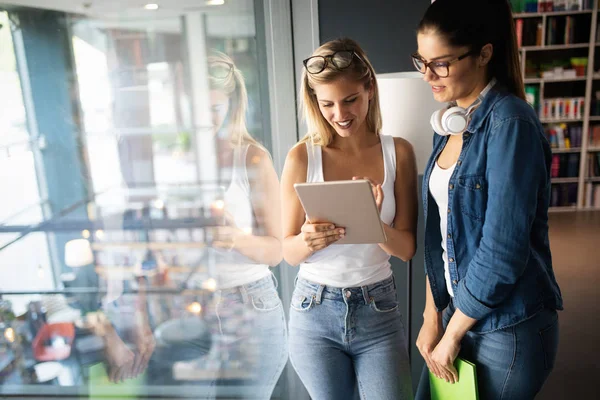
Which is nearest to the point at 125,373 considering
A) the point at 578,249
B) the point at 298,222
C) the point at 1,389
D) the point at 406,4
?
the point at 1,389

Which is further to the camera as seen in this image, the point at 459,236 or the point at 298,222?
the point at 298,222

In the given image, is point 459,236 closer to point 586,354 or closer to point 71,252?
point 71,252

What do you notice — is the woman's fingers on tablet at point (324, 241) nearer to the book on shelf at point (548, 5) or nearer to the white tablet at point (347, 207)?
the white tablet at point (347, 207)

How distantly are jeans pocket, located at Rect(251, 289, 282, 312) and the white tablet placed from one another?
553 mm

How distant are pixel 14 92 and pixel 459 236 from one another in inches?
41.1

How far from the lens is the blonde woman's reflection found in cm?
159

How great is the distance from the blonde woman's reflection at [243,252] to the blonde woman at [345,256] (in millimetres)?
194

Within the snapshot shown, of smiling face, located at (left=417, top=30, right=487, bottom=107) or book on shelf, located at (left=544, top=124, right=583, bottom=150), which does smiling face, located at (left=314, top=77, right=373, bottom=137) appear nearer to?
smiling face, located at (left=417, top=30, right=487, bottom=107)

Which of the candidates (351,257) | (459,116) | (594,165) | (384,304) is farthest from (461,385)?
(594,165)

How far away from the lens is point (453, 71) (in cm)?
127

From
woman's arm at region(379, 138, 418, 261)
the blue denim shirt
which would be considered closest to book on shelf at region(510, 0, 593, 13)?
woman's arm at region(379, 138, 418, 261)

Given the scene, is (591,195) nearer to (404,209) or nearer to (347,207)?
(404,209)

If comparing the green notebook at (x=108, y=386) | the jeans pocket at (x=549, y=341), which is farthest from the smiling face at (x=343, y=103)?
the green notebook at (x=108, y=386)

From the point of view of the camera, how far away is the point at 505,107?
3.97 feet
